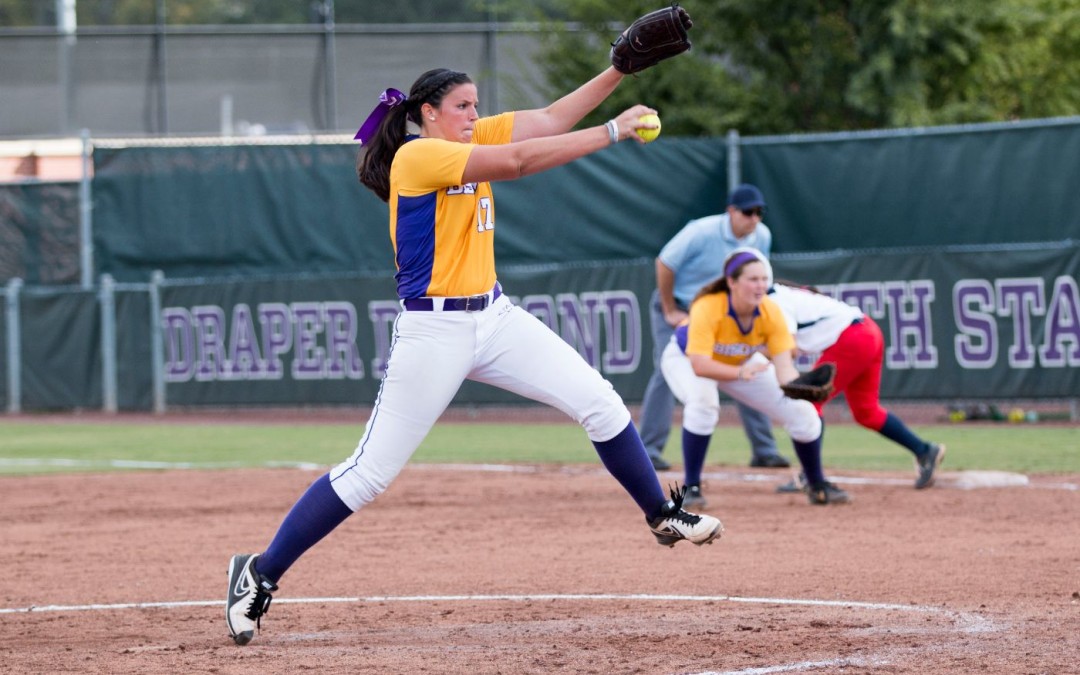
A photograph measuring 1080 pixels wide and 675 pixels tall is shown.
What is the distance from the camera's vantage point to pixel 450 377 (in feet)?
17.2

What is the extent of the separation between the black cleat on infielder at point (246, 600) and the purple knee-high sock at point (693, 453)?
3940mm

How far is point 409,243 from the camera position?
5.27 meters

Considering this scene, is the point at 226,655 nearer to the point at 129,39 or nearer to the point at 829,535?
the point at 829,535

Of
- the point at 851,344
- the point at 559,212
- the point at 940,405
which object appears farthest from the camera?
the point at 559,212

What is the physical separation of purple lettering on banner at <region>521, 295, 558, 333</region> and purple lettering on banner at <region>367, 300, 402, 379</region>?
1650mm

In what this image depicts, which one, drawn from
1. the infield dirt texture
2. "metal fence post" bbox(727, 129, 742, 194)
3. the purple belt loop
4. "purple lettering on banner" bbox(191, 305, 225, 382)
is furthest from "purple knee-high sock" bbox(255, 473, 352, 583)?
"purple lettering on banner" bbox(191, 305, 225, 382)

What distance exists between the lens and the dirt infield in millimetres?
4973

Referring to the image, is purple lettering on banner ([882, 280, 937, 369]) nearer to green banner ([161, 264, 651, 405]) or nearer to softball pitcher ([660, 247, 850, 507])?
green banner ([161, 264, 651, 405])

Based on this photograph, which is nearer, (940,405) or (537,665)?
(537,665)

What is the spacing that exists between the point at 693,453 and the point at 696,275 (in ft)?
6.20

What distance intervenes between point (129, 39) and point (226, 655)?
24551mm

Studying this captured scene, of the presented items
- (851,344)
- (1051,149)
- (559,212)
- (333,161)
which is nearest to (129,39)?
(333,161)

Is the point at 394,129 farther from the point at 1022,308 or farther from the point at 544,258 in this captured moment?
the point at 544,258

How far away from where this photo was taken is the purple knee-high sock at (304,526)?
5.29 meters
